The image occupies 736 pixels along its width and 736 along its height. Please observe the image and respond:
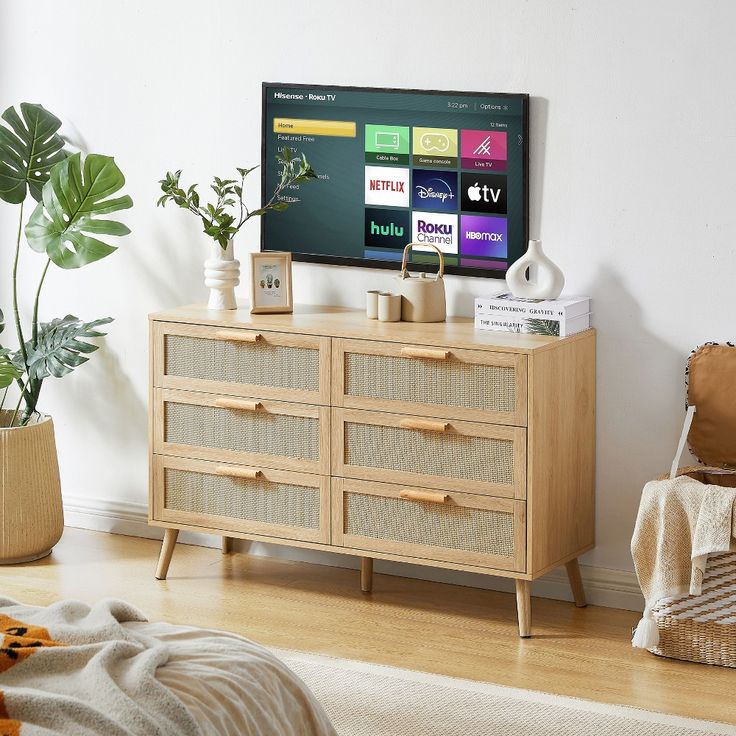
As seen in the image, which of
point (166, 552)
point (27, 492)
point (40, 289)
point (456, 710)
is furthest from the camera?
point (40, 289)

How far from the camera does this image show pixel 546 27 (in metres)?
3.93

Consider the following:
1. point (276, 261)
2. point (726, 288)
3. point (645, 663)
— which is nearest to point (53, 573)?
point (276, 261)

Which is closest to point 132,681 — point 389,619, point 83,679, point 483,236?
point 83,679

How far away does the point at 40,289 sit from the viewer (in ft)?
15.2

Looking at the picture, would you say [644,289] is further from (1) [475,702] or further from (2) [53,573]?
(2) [53,573]

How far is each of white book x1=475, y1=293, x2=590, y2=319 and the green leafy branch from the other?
0.73m

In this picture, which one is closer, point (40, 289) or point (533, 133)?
point (533, 133)

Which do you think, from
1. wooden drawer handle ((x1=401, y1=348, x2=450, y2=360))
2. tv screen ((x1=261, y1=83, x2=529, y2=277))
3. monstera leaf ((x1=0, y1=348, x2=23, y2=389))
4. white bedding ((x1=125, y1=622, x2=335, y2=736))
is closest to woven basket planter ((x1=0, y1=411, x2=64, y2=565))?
monstera leaf ((x1=0, y1=348, x2=23, y2=389))

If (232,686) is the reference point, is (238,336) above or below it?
above

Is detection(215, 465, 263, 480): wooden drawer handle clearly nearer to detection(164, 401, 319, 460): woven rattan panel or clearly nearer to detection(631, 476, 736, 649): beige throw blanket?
detection(164, 401, 319, 460): woven rattan panel

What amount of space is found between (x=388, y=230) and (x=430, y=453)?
31.3 inches

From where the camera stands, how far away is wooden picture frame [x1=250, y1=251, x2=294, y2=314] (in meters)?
4.19

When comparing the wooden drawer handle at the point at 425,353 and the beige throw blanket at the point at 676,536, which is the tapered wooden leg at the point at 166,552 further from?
the beige throw blanket at the point at 676,536

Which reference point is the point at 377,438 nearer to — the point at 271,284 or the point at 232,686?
the point at 271,284
